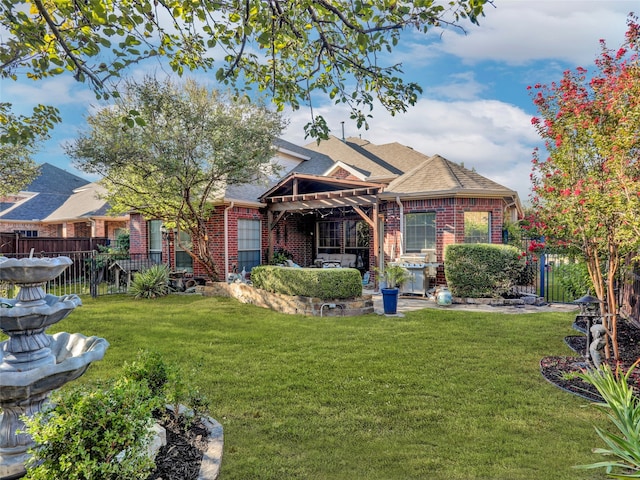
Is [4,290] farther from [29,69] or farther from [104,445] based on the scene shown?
[104,445]

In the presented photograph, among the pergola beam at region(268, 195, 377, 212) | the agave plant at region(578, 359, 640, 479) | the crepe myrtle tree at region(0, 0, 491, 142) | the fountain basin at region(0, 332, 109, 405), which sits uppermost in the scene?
the crepe myrtle tree at region(0, 0, 491, 142)

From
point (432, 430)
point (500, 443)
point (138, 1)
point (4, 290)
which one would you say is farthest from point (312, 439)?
point (4, 290)

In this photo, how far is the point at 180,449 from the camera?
2727mm

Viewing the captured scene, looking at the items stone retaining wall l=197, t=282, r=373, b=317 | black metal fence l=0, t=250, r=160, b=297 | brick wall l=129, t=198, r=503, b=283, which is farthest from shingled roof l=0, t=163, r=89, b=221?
stone retaining wall l=197, t=282, r=373, b=317

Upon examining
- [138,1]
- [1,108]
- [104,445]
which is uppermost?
[138,1]

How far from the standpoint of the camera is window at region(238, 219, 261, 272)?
542 inches

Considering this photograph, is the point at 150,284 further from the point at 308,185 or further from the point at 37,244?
the point at 37,244

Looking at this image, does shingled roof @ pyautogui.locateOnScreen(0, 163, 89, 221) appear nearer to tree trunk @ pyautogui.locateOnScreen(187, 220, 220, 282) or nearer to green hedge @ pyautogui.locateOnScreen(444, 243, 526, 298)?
tree trunk @ pyautogui.locateOnScreen(187, 220, 220, 282)

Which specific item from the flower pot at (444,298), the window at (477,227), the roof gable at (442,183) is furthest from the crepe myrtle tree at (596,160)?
the window at (477,227)

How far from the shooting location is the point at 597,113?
4711 mm

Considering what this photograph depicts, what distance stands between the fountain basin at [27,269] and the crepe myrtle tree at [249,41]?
1.56m

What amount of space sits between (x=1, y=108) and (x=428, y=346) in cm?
687

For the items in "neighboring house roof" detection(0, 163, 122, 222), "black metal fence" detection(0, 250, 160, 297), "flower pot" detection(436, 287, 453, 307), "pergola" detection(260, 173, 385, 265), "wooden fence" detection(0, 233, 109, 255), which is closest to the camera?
"flower pot" detection(436, 287, 453, 307)

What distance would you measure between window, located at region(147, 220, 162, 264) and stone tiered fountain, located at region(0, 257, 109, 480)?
13.4 metres
